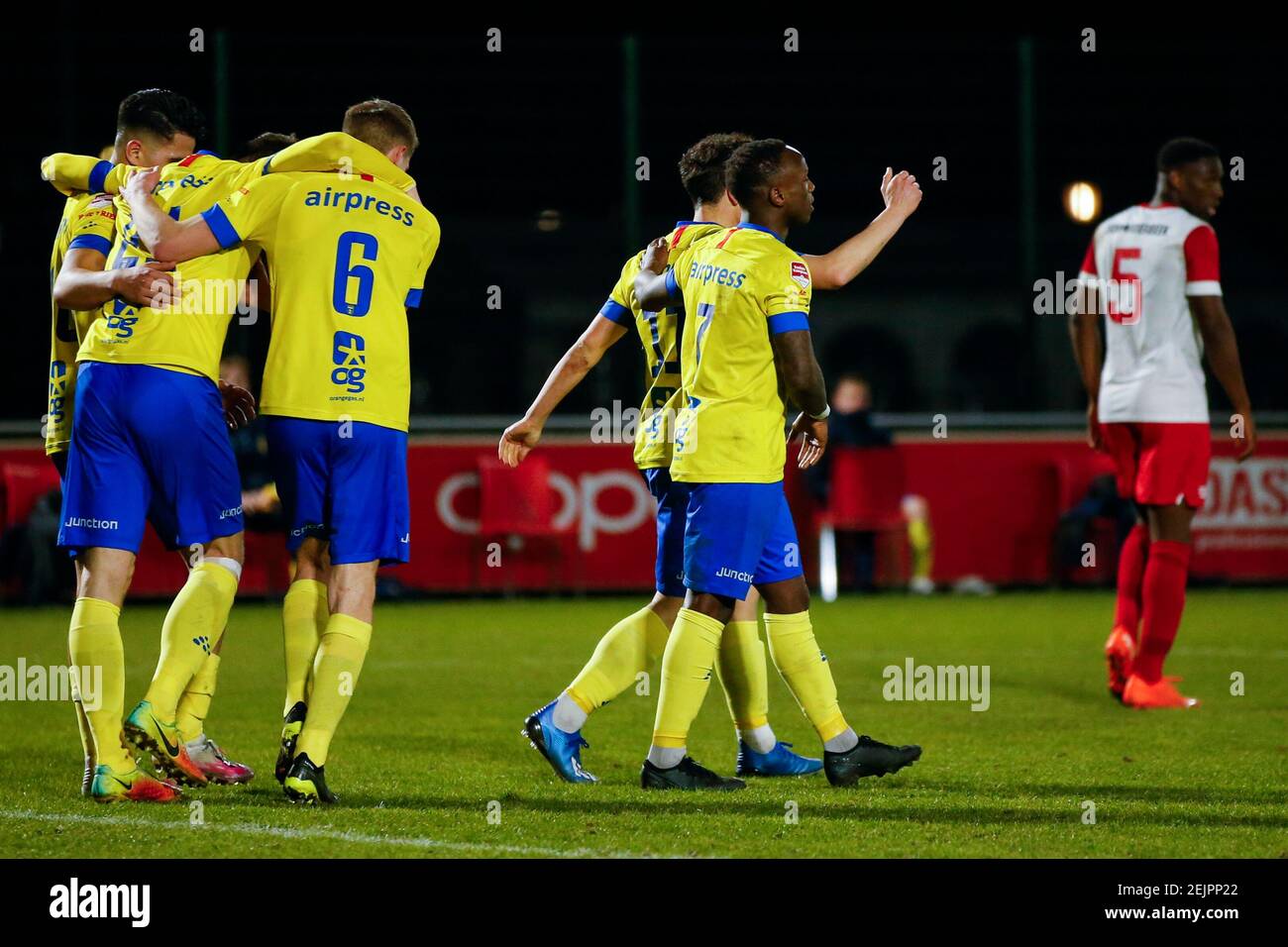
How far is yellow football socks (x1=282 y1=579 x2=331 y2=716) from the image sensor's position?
17.9 feet

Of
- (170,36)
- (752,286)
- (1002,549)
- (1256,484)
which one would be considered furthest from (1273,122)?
(752,286)

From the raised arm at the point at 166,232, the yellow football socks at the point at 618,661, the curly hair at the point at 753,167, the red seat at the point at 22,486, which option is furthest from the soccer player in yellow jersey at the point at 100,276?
the red seat at the point at 22,486

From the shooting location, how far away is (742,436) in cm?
526

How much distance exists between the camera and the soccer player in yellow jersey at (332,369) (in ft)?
16.7

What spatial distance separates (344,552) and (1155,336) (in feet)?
13.6

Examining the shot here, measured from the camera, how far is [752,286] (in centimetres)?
520

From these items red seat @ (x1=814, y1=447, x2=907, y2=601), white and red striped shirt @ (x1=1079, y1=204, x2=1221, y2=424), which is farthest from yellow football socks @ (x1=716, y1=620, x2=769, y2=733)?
red seat @ (x1=814, y1=447, x2=907, y2=601)

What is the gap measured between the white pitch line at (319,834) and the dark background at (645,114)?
30.8 feet

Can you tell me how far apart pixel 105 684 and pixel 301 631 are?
623mm

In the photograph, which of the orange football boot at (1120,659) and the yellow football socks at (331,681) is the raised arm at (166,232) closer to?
the yellow football socks at (331,681)

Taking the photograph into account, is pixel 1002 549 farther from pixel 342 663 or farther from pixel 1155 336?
pixel 342 663

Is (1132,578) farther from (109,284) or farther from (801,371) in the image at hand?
(109,284)

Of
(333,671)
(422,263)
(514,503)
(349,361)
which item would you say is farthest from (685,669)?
(514,503)

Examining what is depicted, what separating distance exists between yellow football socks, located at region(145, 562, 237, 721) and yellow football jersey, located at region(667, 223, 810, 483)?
1.43 metres
